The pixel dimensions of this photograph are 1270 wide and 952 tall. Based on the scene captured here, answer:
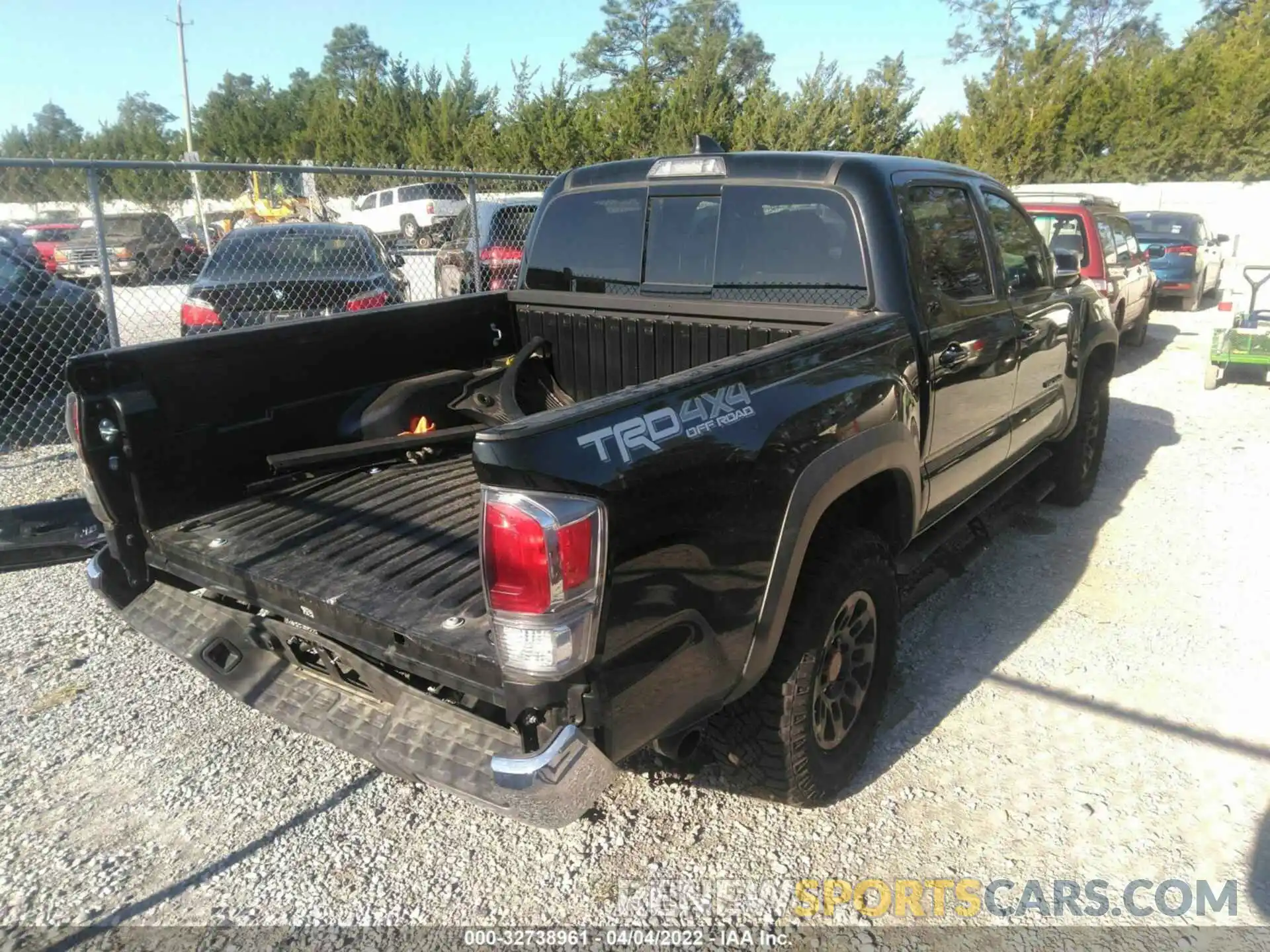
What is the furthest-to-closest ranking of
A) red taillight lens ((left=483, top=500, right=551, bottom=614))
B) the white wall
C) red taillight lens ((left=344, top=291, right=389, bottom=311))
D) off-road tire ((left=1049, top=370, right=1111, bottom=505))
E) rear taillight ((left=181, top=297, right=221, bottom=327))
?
1. the white wall
2. red taillight lens ((left=344, top=291, right=389, bottom=311))
3. rear taillight ((left=181, top=297, right=221, bottom=327))
4. off-road tire ((left=1049, top=370, right=1111, bottom=505))
5. red taillight lens ((left=483, top=500, right=551, bottom=614))

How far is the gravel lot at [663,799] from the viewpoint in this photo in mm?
2600

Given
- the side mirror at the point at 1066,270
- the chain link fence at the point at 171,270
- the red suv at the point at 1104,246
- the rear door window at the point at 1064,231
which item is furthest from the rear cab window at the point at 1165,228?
the side mirror at the point at 1066,270

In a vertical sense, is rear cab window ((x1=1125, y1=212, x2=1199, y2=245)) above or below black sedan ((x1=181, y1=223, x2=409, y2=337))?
above

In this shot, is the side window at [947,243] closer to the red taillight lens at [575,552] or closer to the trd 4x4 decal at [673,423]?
the trd 4x4 decal at [673,423]

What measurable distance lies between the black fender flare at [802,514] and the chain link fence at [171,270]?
4.63 m

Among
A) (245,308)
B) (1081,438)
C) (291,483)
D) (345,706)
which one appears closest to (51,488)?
(245,308)

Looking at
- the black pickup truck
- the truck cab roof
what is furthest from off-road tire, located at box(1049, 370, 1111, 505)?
the truck cab roof

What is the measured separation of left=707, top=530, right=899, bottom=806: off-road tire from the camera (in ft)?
8.54

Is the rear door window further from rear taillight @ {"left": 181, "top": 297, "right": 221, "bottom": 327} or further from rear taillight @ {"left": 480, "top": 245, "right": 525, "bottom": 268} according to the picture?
rear taillight @ {"left": 181, "top": 297, "right": 221, "bottom": 327}

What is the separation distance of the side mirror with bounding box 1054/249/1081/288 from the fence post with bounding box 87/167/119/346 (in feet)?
19.9

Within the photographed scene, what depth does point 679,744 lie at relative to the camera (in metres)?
2.38

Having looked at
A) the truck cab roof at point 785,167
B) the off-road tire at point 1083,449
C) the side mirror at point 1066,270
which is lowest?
the off-road tire at point 1083,449

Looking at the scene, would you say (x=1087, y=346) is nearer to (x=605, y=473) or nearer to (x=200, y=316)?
(x=605, y=473)

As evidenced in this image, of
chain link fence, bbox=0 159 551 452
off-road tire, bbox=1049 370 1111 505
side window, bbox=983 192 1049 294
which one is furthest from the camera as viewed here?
chain link fence, bbox=0 159 551 452
